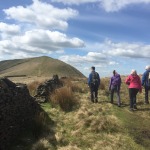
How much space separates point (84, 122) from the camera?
1462cm

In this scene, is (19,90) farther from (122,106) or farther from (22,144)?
(122,106)

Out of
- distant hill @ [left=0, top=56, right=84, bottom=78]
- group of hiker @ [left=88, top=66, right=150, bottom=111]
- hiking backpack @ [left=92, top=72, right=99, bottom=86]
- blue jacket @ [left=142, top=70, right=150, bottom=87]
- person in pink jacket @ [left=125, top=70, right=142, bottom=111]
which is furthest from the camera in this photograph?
distant hill @ [left=0, top=56, right=84, bottom=78]

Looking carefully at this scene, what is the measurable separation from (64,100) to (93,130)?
15.4ft

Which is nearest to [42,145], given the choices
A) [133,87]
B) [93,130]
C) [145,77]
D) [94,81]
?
[93,130]

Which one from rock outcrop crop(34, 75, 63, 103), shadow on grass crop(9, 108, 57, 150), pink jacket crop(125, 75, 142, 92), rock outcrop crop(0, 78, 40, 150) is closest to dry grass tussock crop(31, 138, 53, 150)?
shadow on grass crop(9, 108, 57, 150)

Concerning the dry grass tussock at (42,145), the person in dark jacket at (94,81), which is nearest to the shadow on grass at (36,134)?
the dry grass tussock at (42,145)

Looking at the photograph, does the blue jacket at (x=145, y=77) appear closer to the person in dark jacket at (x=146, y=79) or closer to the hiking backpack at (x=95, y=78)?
the person in dark jacket at (x=146, y=79)

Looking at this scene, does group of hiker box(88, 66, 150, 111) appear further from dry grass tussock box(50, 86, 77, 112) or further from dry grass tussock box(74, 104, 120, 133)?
dry grass tussock box(74, 104, 120, 133)

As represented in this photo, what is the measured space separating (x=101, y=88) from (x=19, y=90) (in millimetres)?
13067

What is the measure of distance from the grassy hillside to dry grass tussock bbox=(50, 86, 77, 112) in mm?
211

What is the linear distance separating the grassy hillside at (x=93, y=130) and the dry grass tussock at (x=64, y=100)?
21cm

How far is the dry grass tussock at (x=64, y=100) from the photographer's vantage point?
18.0m

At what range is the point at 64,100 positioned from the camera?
59.9 feet

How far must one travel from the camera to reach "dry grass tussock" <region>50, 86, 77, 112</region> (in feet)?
59.0
